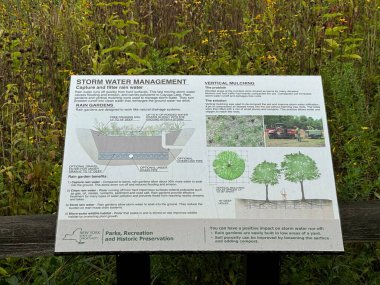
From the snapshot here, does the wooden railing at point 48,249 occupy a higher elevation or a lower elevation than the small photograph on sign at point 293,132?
lower

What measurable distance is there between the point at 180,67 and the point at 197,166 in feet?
7.97

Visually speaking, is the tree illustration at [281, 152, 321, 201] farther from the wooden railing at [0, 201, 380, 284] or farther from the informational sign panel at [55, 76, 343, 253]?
the wooden railing at [0, 201, 380, 284]

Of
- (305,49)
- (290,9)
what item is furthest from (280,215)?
(290,9)

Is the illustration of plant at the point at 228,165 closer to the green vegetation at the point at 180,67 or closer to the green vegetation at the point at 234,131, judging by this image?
the green vegetation at the point at 234,131

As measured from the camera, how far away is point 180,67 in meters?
4.76

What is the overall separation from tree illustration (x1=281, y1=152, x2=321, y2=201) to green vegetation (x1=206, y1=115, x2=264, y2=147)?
0.47 feet

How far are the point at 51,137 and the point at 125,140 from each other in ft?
4.76

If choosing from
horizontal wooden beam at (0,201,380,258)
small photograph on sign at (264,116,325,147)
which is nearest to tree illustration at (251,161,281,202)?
small photograph on sign at (264,116,325,147)

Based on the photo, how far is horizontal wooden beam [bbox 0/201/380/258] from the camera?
2539 millimetres

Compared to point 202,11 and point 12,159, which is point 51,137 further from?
point 202,11

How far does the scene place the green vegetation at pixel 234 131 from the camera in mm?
2520

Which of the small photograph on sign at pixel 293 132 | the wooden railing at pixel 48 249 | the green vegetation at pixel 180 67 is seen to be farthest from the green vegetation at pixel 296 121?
the green vegetation at pixel 180 67

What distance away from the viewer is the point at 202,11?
5352mm

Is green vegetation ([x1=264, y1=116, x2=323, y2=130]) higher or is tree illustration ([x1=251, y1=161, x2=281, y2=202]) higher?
green vegetation ([x1=264, y1=116, x2=323, y2=130])
